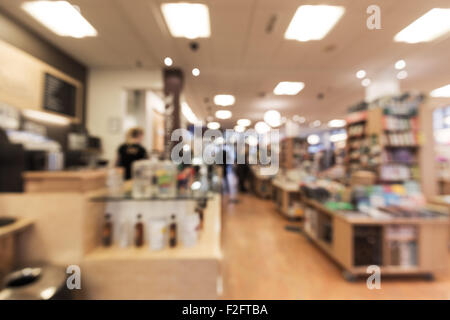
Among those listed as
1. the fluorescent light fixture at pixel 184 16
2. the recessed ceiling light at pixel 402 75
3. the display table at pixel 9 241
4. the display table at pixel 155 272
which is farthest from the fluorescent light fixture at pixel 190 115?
the recessed ceiling light at pixel 402 75

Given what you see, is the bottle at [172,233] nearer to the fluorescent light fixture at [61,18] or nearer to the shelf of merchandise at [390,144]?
the fluorescent light fixture at [61,18]

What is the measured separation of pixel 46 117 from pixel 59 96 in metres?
0.36

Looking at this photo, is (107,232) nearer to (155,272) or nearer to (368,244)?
(155,272)

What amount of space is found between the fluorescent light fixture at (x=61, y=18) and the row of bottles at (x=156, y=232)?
84 cm

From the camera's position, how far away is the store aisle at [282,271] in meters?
1.55

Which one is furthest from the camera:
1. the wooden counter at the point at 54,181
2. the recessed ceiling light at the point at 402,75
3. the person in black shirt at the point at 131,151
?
the person in black shirt at the point at 131,151

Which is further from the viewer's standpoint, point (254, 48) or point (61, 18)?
point (254, 48)

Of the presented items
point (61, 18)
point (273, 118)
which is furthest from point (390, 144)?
point (61, 18)

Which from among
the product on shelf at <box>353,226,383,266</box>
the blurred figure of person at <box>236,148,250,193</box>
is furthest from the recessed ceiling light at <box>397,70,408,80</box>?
the blurred figure of person at <box>236,148,250,193</box>

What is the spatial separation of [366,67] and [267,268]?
2.05 m

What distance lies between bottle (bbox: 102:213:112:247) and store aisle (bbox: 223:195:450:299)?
115 centimetres

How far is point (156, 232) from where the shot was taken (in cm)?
102

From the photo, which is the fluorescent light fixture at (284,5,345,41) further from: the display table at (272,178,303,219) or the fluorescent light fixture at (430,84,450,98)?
the display table at (272,178,303,219)
